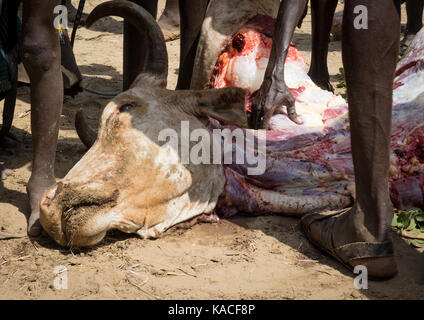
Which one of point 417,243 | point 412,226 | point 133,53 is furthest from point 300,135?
point 133,53

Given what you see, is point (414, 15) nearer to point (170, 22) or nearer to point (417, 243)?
point (170, 22)

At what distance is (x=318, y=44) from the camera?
502 centimetres

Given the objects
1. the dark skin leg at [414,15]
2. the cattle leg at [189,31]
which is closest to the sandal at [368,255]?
the cattle leg at [189,31]

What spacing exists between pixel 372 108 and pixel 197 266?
1.03m

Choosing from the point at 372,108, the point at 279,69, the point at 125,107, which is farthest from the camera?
the point at 279,69

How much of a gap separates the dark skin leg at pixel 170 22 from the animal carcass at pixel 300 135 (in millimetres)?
3836

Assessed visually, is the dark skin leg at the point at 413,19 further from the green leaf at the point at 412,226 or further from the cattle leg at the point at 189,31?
the green leaf at the point at 412,226

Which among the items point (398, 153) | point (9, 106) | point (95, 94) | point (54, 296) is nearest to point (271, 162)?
point (398, 153)

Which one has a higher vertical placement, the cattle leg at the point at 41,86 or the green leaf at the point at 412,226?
the cattle leg at the point at 41,86

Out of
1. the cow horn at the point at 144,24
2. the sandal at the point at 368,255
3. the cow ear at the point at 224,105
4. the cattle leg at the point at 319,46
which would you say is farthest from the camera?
the cattle leg at the point at 319,46

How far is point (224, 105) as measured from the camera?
10.2 feet

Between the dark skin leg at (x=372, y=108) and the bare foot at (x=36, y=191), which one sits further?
the bare foot at (x=36, y=191)

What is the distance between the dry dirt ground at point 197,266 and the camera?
2.59 metres

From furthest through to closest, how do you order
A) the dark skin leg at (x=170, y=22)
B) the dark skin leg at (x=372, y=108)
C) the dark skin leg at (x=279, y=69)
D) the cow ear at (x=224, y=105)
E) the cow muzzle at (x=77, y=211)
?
the dark skin leg at (x=170, y=22) → the dark skin leg at (x=279, y=69) → the cow ear at (x=224, y=105) → the cow muzzle at (x=77, y=211) → the dark skin leg at (x=372, y=108)
